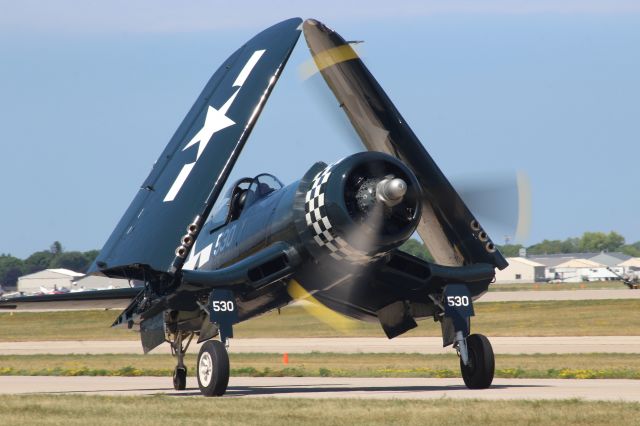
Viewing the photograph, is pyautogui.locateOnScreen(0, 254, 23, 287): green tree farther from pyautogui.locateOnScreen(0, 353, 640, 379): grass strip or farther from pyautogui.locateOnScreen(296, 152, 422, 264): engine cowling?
pyautogui.locateOnScreen(296, 152, 422, 264): engine cowling

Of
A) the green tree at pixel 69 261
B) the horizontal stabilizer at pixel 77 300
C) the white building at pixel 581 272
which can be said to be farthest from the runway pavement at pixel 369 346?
the green tree at pixel 69 261

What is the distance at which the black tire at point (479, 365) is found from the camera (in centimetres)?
1911

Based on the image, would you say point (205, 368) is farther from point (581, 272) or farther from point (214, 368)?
point (581, 272)

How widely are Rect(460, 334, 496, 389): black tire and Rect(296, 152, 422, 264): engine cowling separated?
2591 millimetres

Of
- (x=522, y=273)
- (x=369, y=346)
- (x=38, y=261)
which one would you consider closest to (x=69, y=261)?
(x=38, y=261)

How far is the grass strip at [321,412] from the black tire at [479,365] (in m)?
3.56

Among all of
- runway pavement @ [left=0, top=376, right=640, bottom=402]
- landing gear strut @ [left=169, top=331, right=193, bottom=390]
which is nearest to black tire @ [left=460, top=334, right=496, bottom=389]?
runway pavement @ [left=0, top=376, right=640, bottom=402]

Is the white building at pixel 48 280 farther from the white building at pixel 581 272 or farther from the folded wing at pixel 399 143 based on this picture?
the folded wing at pixel 399 143

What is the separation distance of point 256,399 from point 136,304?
4165mm

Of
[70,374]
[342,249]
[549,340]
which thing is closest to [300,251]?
[342,249]

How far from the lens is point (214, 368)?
1812 cm

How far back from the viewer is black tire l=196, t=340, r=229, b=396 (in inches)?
714

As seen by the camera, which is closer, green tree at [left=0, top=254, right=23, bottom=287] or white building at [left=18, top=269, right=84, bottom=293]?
white building at [left=18, top=269, right=84, bottom=293]

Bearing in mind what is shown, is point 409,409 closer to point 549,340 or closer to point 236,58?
point 236,58
